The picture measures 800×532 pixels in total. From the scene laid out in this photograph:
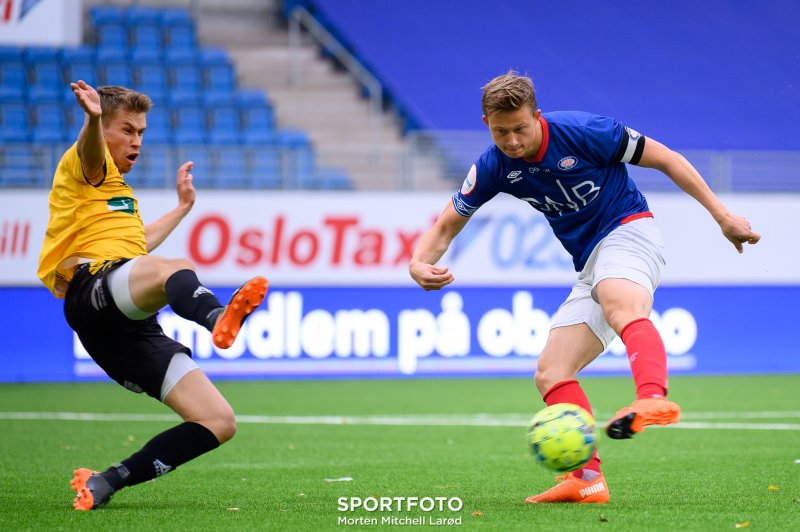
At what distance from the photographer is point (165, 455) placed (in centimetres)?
505

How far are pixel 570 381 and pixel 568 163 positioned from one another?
980 mm

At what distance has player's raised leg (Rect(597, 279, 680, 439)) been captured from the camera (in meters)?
4.19

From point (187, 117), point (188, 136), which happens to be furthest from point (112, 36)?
point (188, 136)

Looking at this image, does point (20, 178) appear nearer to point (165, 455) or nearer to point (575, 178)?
point (165, 455)

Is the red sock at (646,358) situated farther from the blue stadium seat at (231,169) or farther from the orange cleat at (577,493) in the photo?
the blue stadium seat at (231,169)

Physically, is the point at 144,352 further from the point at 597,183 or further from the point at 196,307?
the point at 597,183

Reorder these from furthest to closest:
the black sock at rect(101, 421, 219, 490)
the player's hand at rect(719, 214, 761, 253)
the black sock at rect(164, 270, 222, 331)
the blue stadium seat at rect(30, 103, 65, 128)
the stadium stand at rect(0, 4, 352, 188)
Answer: the blue stadium seat at rect(30, 103, 65, 128) < the stadium stand at rect(0, 4, 352, 188) < the black sock at rect(101, 421, 219, 490) < the player's hand at rect(719, 214, 761, 253) < the black sock at rect(164, 270, 222, 331)

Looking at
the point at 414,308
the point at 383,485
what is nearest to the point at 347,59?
the point at 414,308

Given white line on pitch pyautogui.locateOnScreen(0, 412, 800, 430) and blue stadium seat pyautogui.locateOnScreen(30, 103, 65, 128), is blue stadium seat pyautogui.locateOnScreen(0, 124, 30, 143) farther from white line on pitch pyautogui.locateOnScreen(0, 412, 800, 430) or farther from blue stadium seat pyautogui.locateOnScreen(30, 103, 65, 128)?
white line on pitch pyautogui.locateOnScreen(0, 412, 800, 430)

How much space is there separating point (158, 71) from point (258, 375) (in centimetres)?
666

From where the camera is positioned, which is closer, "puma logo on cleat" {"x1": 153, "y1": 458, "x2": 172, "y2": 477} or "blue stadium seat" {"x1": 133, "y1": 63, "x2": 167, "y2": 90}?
"puma logo on cleat" {"x1": 153, "y1": 458, "x2": 172, "y2": 477}

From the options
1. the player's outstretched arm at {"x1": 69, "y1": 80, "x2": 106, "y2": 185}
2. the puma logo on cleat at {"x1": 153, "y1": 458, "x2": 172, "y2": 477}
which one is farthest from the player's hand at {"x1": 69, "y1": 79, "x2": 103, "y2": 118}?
the puma logo on cleat at {"x1": 153, "y1": 458, "x2": 172, "y2": 477}

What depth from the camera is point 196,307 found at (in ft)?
14.4

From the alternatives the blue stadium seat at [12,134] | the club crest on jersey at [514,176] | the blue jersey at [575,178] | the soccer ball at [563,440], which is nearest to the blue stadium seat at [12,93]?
the blue stadium seat at [12,134]
